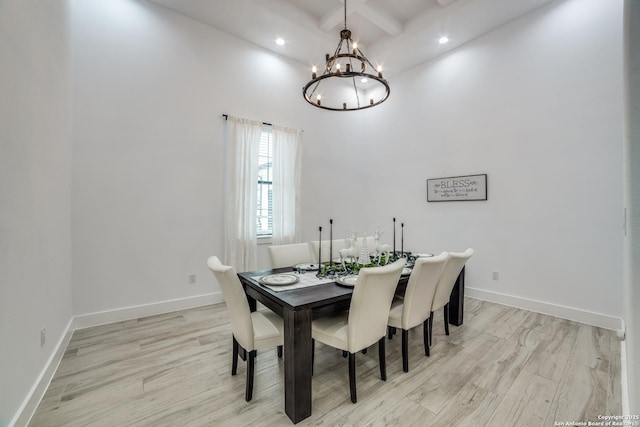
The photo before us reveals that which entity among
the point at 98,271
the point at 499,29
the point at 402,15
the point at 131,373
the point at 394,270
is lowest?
the point at 131,373

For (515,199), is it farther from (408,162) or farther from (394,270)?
(394,270)

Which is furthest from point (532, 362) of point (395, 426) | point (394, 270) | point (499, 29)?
point (499, 29)

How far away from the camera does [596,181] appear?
3.02 meters

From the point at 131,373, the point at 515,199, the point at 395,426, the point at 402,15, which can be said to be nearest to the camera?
the point at 395,426

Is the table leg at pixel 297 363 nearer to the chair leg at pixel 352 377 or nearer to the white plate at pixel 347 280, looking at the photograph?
the chair leg at pixel 352 377

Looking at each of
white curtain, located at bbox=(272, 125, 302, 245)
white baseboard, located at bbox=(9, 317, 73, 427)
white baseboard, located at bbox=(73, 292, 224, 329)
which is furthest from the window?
white baseboard, located at bbox=(9, 317, 73, 427)

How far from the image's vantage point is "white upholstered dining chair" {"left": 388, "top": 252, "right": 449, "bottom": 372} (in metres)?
2.11

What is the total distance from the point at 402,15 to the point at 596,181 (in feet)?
11.0

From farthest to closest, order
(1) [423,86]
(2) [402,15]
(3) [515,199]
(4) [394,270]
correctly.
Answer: (1) [423,86]
(2) [402,15]
(3) [515,199]
(4) [394,270]

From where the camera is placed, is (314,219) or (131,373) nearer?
(131,373)

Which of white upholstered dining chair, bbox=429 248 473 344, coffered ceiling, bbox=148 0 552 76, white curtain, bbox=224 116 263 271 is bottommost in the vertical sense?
white upholstered dining chair, bbox=429 248 473 344

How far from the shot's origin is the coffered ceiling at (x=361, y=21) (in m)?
3.43

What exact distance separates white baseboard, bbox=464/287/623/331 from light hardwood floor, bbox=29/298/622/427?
17 centimetres

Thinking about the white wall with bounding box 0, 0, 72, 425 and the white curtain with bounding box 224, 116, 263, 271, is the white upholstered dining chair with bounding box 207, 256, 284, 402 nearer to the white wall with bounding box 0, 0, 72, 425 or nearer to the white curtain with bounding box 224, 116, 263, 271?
the white wall with bounding box 0, 0, 72, 425
